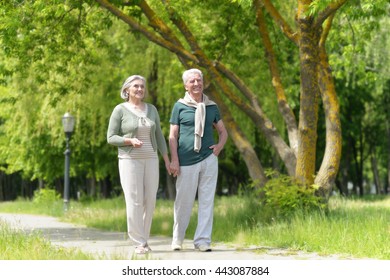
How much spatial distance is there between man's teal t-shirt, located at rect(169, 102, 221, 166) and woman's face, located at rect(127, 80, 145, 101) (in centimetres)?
48

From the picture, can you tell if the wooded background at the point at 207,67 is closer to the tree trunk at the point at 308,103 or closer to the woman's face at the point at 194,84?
the tree trunk at the point at 308,103

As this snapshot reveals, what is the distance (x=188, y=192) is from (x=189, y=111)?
0.99m

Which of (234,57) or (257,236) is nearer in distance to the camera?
(257,236)

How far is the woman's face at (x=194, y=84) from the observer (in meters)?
8.09

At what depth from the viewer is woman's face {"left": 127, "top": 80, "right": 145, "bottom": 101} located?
26.0ft

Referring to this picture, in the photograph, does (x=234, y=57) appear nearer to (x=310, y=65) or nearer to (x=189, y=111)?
(x=310, y=65)

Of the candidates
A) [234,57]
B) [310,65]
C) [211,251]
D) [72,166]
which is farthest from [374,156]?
[211,251]

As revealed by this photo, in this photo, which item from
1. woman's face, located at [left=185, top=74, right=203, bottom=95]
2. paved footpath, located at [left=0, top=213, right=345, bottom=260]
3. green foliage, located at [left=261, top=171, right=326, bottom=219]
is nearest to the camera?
paved footpath, located at [left=0, top=213, right=345, bottom=260]

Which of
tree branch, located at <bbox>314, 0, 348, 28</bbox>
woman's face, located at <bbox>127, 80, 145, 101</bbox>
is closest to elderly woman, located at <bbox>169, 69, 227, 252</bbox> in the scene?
woman's face, located at <bbox>127, 80, 145, 101</bbox>

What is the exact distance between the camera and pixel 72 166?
98.7 feet

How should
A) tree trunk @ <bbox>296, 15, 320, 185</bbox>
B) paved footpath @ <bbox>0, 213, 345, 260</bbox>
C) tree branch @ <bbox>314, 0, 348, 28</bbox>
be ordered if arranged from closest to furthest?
paved footpath @ <bbox>0, 213, 345, 260</bbox> → tree branch @ <bbox>314, 0, 348, 28</bbox> → tree trunk @ <bbox>296, 15, 320, 185</bbox>

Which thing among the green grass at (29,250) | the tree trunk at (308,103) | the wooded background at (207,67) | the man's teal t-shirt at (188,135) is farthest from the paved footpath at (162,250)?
the wooded background at (207,67)

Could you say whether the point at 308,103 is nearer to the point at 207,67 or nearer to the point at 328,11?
the point at 328,11

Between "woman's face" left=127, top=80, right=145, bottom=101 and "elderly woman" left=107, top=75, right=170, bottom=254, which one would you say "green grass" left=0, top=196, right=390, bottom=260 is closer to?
"elderly woman" left=107, top=75, right=170, bottom=254
